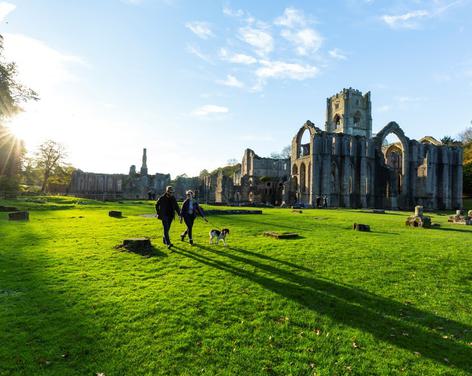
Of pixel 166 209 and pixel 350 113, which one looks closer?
→ pixel 166 209

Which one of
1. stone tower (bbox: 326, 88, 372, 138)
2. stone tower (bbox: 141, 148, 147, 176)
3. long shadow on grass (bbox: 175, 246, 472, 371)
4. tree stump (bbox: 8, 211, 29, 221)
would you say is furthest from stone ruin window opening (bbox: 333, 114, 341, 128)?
long shadow on grass (bbox: 175, 246, 472, 371)

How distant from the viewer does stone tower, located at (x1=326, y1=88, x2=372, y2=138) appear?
78.9 meters

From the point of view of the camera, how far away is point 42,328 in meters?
5.26

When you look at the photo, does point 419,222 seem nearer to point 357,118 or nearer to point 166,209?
point 166,209

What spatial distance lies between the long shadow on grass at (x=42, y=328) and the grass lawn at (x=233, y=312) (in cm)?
2

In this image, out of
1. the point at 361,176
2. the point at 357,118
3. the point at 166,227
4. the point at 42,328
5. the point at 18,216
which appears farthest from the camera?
the point at 357,118

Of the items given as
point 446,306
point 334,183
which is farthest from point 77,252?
point 334,183

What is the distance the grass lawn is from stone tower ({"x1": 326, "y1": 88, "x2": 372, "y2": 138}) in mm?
74095

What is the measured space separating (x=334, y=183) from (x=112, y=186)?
2145 inches

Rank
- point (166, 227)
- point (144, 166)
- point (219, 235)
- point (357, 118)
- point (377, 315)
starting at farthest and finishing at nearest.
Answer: point (144, 166) < point (357, 118) < point (219, 235) < point (166, 227) < point (377, 315)

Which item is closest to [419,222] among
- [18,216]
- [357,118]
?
[18,216]

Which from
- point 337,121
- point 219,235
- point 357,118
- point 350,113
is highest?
point 350,113

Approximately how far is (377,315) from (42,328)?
239 inches

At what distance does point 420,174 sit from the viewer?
54.2 m
